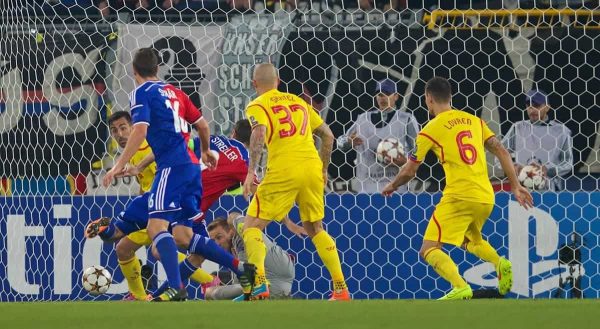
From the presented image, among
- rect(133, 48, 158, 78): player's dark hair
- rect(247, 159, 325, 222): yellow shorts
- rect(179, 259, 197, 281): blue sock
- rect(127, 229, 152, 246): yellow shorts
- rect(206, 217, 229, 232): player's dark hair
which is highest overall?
rect(133, 48, 158, 78): player's dark hair

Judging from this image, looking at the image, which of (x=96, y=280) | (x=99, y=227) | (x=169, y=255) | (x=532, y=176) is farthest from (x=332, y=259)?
(x=532, y=176)

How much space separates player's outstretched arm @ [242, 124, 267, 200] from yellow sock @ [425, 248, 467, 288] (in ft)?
3.84

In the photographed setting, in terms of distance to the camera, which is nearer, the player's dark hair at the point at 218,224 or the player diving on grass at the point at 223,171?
the player diving on grass at the point at 223,171

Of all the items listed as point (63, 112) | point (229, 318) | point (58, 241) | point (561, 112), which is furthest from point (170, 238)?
point (561, 112)

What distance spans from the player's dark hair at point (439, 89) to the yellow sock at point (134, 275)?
2.18 metres

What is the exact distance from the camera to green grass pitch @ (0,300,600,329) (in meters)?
5.33

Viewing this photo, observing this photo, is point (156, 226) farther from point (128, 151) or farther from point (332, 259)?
point (332, 259)

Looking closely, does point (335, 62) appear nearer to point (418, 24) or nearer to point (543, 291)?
point (418, 24)

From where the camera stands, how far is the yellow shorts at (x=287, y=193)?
7953 millimetres

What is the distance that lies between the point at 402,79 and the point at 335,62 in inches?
22.3

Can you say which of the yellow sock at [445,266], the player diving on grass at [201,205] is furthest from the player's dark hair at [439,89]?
the player diving on grass at [201,205]

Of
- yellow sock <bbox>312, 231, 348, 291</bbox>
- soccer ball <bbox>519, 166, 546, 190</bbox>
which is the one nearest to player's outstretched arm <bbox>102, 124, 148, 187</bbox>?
yellow sock <bbox>312, 231, 348, 291</bbox>

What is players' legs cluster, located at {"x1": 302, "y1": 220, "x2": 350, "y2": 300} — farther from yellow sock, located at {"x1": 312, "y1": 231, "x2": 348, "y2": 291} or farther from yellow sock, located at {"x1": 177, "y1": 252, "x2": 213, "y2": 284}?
yellow sock, located at {"x1": 177, "y1": 252, "x2": 213, "y2": 284}

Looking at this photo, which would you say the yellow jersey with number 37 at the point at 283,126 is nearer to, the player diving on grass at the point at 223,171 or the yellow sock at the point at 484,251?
the player diving on grass at the point at 223,171
